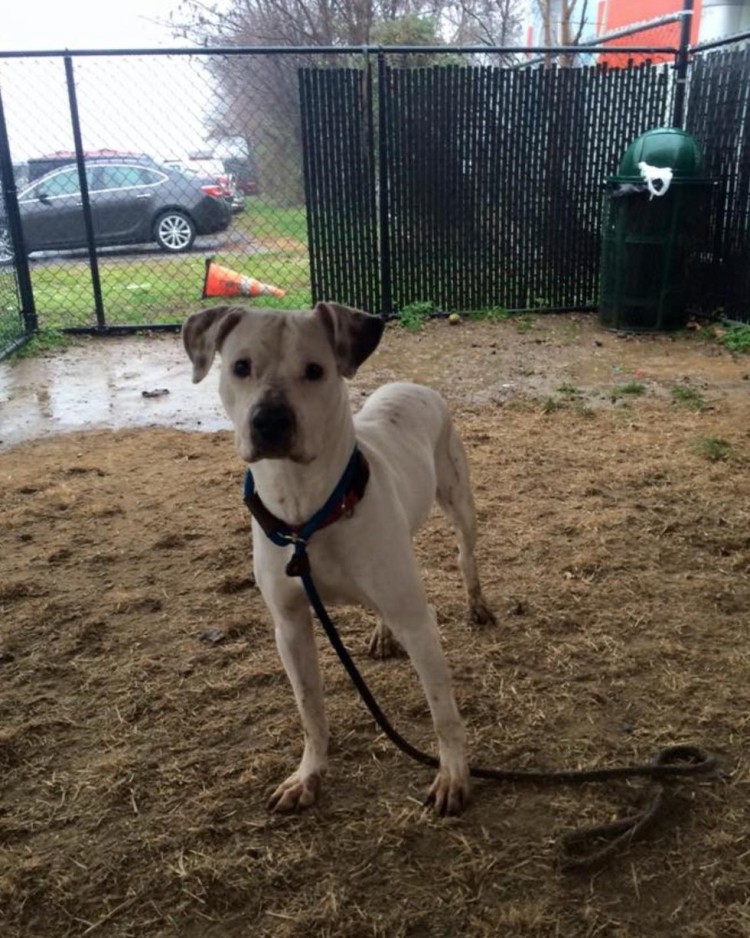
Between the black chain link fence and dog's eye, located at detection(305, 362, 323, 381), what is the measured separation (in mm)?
6463

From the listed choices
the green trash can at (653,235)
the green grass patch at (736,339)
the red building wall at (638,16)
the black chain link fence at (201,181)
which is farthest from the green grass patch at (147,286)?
the red building wall at (638,16)

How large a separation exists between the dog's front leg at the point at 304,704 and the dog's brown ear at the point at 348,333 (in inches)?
27.0

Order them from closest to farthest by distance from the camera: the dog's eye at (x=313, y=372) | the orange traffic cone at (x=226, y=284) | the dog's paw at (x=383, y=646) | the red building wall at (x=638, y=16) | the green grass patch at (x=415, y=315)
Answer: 1. the dog's eye at (x=313, y=372)
2. the dog's paw at (x=383, y=646)
3. the green grass patch at (x=415, y=315)
4. the orange traffic cone at (x=226, y=284)
5. the red building wall at (x=638, y=16)

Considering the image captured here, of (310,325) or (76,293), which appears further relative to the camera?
(76,293)

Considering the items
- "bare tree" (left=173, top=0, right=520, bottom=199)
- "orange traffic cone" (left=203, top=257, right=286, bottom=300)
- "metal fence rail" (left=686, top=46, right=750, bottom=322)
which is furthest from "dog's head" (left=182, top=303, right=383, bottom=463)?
"bare tree" (left=173, top=0, right=520, bottom=199)

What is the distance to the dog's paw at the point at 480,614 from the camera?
331 cm

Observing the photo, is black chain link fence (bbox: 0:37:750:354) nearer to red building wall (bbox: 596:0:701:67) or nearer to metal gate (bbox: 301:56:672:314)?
metal gate (bbox: 301:56:672:314)

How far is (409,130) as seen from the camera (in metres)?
8.29

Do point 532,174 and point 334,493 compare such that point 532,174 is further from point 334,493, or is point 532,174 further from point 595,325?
point 334,493

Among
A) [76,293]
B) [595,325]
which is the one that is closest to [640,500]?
[595,325]

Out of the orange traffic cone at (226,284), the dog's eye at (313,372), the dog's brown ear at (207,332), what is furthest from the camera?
the orange traffic cone at (226,284)

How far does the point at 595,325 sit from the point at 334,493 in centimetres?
698

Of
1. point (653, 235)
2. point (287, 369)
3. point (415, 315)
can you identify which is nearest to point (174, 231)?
point (415, 315)

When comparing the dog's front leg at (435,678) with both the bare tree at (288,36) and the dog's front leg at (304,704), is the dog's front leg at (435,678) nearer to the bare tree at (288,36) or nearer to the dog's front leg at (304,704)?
the dog's front leg at (304,704)
